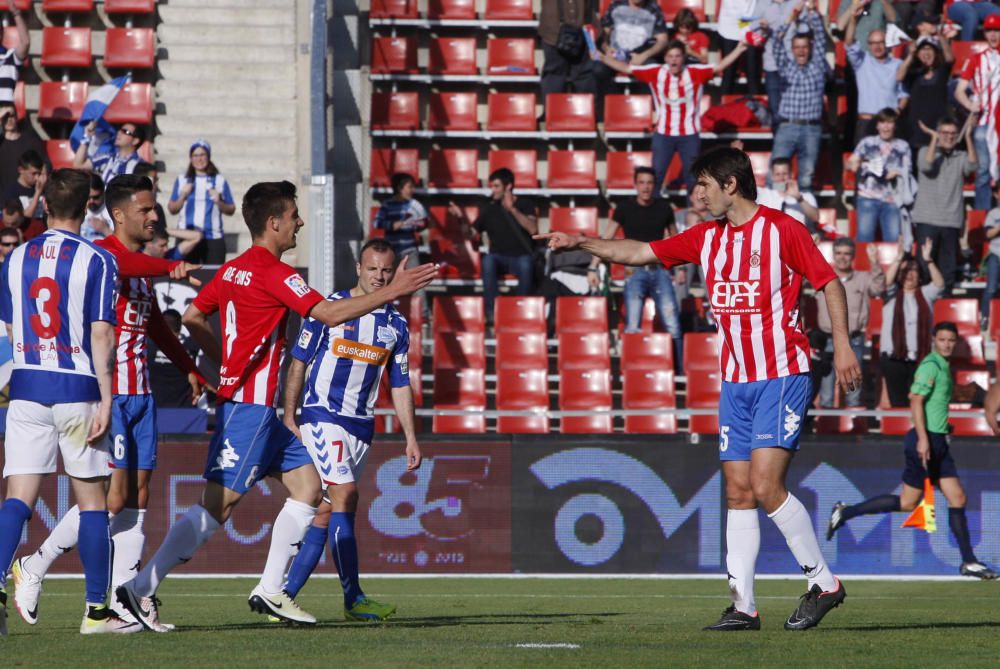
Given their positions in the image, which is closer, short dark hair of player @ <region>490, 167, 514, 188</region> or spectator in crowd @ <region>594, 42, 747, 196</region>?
short dark hair of player @ <region>490, 167, 514, 188</region>

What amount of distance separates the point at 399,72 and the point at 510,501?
834 centimetres

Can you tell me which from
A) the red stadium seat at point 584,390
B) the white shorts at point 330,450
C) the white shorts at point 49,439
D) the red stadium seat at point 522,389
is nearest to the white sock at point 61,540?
the white shorts at point 49,439

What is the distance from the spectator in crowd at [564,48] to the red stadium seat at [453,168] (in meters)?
1.34

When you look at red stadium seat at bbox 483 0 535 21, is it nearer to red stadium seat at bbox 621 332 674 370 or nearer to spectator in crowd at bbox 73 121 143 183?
spectator in crowd at bbox 73 121 143 183

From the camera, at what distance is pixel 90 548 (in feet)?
23.6

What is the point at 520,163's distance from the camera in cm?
1997

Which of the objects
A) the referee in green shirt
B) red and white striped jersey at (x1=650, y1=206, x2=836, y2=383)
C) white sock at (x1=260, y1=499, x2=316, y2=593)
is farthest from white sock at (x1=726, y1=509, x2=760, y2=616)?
the referee in green shirt

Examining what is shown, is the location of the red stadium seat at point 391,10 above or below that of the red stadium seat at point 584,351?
above

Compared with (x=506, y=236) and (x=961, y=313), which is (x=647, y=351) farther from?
(x=961, y=313)

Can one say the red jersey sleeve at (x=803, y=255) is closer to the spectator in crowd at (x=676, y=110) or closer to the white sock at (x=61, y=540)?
the white sock at (x=61, y=540)

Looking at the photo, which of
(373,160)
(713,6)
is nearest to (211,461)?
(373,160)

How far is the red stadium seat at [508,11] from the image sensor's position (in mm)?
20953

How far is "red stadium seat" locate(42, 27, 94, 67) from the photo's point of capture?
773 inches

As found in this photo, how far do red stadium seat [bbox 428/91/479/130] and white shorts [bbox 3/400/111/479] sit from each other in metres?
13.5
